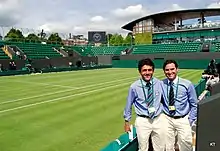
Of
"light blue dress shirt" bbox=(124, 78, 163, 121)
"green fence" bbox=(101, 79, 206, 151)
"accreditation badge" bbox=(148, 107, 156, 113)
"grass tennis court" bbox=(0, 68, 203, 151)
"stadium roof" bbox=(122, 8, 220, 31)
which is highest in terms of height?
"stadium roof" bbox=(122, 8, 220, 31)

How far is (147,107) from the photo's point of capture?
468 centimetres

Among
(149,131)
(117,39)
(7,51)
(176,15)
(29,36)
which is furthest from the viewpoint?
(117,39)

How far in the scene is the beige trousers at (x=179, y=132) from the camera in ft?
15.6

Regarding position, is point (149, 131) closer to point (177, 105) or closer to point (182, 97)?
point (177, 105)

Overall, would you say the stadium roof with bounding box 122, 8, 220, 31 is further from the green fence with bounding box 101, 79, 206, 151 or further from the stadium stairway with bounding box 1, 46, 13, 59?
the green fence with bounding box 101, 79, 206, 151

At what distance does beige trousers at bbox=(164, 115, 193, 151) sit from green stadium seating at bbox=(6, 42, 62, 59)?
37822 mm

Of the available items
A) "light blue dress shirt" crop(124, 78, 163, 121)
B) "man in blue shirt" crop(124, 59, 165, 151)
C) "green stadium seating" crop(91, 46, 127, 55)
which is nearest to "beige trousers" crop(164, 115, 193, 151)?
"man in blue shirt" crop(124, 59, 165, 151)

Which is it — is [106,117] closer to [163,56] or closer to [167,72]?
[167,72]

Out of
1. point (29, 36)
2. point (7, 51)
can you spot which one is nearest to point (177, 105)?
point (7, 51)

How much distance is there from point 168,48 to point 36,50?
80.9ft

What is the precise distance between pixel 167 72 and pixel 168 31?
69951mm

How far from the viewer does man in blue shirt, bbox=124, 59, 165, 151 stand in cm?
466

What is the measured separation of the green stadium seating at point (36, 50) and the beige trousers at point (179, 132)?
3782 cm

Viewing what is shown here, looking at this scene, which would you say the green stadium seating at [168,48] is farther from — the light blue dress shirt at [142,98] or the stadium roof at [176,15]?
the light blue dress shirt at [142,98]
